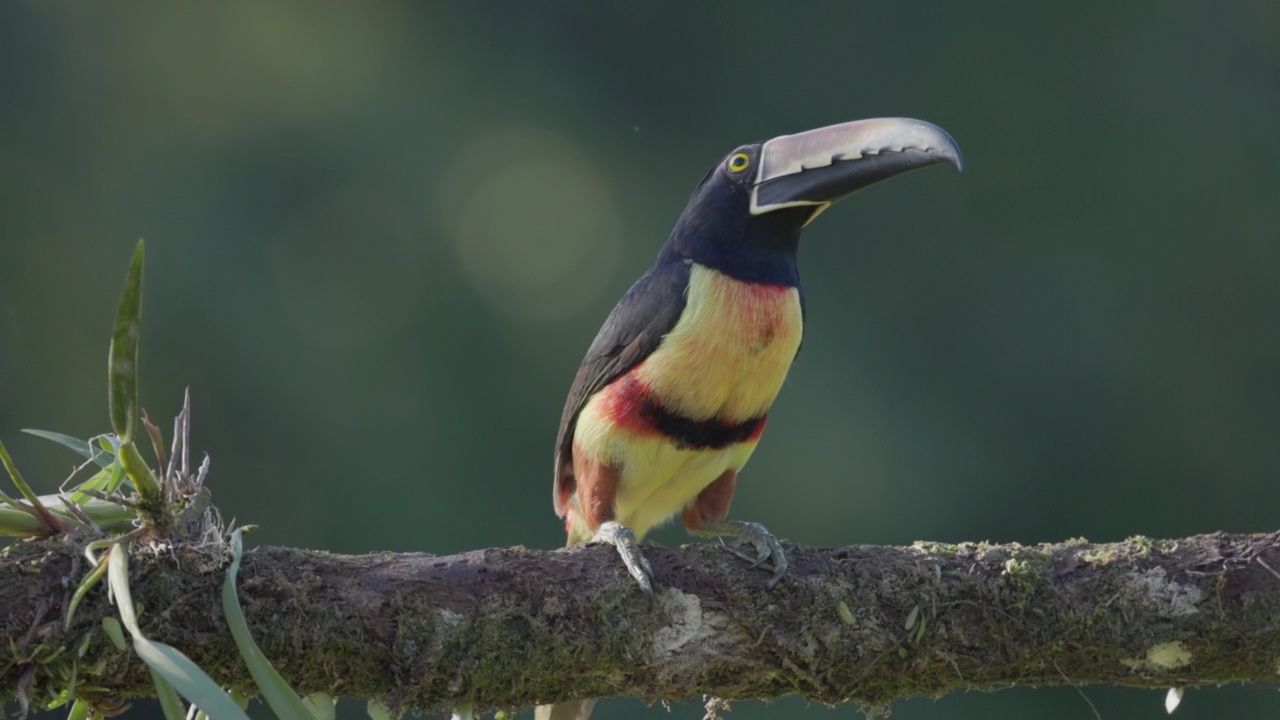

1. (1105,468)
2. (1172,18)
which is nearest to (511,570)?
(1105,468)

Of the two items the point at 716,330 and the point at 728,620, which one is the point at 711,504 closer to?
the point at 716,330

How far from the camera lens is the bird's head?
3096mm

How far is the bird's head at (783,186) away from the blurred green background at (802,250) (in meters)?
4.31

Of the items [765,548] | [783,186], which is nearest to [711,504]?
[783,186]

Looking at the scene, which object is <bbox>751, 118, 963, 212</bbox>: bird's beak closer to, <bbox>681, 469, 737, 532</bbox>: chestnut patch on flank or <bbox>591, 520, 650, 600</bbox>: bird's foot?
<bbox>681, 469, 737, 532</bbox>: chestnut patch on flank

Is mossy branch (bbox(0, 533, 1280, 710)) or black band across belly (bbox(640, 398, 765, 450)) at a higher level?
black band across belly (bbox(640, 398, 765, 450))

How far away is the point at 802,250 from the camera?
8406mm

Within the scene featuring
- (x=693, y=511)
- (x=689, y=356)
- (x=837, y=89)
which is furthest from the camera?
(x=837, y=89)

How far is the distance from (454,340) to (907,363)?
8.80 ft

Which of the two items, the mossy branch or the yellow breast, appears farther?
the yellow breast

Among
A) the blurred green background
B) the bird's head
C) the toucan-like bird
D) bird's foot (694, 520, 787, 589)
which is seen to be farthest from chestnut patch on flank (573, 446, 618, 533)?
the blurred green background

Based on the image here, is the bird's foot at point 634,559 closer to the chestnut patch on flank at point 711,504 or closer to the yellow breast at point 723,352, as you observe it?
the yellow breast at point 723,352

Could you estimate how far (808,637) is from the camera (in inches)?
92.4

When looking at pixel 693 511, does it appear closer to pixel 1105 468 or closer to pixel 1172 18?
pixel 1105 468
